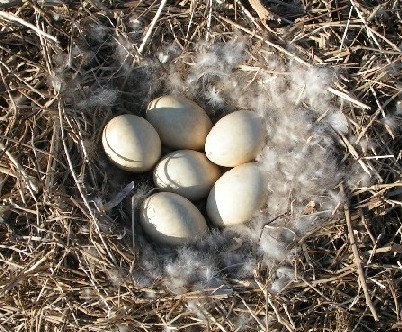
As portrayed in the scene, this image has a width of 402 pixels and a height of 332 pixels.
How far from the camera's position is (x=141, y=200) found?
223cm

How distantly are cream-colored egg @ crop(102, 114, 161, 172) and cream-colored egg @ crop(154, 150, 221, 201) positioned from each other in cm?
5

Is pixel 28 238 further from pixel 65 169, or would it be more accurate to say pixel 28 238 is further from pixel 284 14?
pixel 284 14

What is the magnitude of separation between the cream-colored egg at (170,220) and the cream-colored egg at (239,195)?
0.09 metres

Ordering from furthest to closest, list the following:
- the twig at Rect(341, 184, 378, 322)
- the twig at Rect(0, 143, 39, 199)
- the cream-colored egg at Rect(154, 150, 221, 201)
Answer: the cream-colored egg at Rect(154, 150, 221, 201), the twig at Rect(0, 143, 39, 199), the twig at Rect(341, 184, 378, 322)

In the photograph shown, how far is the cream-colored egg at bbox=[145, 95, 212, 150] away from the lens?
2301 mm

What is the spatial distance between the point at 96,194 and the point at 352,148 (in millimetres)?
835

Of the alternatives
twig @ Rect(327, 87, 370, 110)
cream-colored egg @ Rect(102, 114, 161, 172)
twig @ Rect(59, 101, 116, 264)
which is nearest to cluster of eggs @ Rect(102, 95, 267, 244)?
cream-colored egg @ Rect(102, 114, 161, 172)

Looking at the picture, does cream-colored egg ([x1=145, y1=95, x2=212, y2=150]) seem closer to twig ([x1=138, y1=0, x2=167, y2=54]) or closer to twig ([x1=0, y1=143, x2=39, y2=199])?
twig ([x1=138, y1=0, x2=167, y2=54])

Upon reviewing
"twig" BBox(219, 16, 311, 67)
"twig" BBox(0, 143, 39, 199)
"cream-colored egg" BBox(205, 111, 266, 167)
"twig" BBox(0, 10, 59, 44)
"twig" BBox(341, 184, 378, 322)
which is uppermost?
"twig" BBox(0, 10, 59, 44)

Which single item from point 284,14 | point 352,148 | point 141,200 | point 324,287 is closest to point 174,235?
point 141,200

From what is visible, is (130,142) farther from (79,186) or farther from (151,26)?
(151,26)

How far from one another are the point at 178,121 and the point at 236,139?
22cm

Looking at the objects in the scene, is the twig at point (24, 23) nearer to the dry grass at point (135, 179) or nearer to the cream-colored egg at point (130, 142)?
the dry grass at point (135, 179)

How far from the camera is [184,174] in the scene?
225 centimetres
